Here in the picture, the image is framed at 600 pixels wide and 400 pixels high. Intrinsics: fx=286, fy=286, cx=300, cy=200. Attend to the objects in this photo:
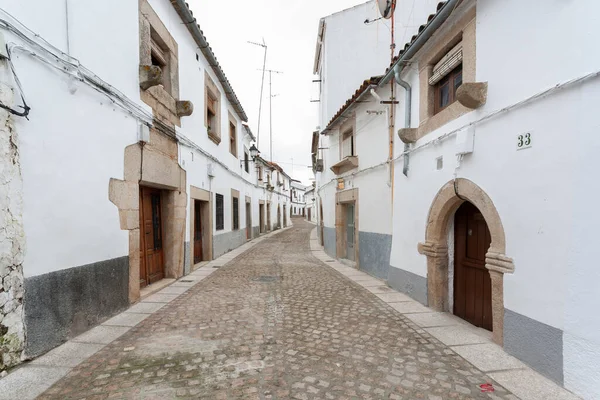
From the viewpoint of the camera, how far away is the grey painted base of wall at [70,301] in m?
2.83

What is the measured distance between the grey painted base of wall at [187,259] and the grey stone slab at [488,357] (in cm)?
548

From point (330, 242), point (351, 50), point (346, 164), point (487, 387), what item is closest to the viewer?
point (487, 387)

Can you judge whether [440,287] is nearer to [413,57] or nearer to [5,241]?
[413,57]

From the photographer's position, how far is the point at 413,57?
4742mm

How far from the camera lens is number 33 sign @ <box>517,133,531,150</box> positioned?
271cm

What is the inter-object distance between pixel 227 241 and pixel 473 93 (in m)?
8.89

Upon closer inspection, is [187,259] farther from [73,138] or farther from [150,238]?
[73,138]

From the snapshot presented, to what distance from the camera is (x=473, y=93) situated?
10.6 ft

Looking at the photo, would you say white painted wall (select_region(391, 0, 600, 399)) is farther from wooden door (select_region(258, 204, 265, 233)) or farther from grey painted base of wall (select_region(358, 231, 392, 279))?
wooden door (select_region(258, 204, 265, 233))

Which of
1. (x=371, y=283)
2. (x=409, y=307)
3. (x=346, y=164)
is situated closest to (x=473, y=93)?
(x=409, y=307)

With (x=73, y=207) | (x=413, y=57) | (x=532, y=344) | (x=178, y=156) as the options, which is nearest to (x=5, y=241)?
(x=73, y=207)

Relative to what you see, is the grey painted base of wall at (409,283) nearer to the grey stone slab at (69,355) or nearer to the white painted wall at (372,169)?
the white painted wall at (372,169)

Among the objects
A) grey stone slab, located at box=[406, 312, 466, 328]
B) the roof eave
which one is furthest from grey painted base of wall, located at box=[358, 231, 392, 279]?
the roof eave

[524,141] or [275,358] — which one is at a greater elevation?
[524,141]
